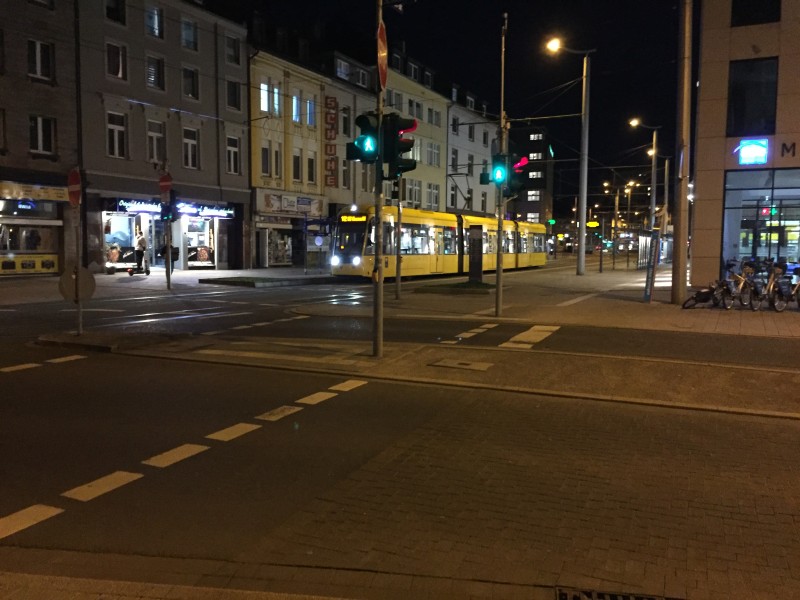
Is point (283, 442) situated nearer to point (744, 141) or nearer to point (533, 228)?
point (744, 141)

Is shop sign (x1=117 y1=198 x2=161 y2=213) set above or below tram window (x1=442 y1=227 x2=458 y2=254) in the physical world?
above

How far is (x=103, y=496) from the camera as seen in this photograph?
16.5 feet

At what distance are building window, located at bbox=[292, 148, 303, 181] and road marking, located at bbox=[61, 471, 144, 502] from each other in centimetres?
3627

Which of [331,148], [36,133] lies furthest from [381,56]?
[331,148]

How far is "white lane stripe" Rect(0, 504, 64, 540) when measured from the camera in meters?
4.43

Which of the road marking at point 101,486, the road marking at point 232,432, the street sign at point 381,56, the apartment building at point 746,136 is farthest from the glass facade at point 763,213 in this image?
the road marking at point 101,486

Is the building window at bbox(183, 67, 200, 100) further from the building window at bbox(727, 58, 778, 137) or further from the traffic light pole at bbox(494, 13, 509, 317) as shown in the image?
the building window at bbox(727, 58, 778, 137)

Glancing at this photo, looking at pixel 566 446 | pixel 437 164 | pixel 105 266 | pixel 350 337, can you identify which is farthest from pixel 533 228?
pixel 566 446

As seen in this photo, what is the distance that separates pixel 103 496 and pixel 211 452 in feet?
3.82

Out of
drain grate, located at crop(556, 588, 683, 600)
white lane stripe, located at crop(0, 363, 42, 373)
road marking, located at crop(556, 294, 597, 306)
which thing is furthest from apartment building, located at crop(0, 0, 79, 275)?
drain grate, located at crop(556, 588, 683, 600)

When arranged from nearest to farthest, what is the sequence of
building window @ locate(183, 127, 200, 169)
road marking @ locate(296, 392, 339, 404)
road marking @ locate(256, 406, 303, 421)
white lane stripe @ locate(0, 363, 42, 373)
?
road marking @ locate(256, 406, 303, 421) < road marking @ locate(296, 392, 339, 404) < white lane stripe @ locate(0, 363, 42, 373) < building window @ locate(183, 127, 200, 169)

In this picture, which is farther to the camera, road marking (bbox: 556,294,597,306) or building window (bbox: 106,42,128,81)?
building window (bbox: 106,42,128,81)

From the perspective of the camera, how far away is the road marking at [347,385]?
863 cm

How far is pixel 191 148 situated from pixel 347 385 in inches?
1100
